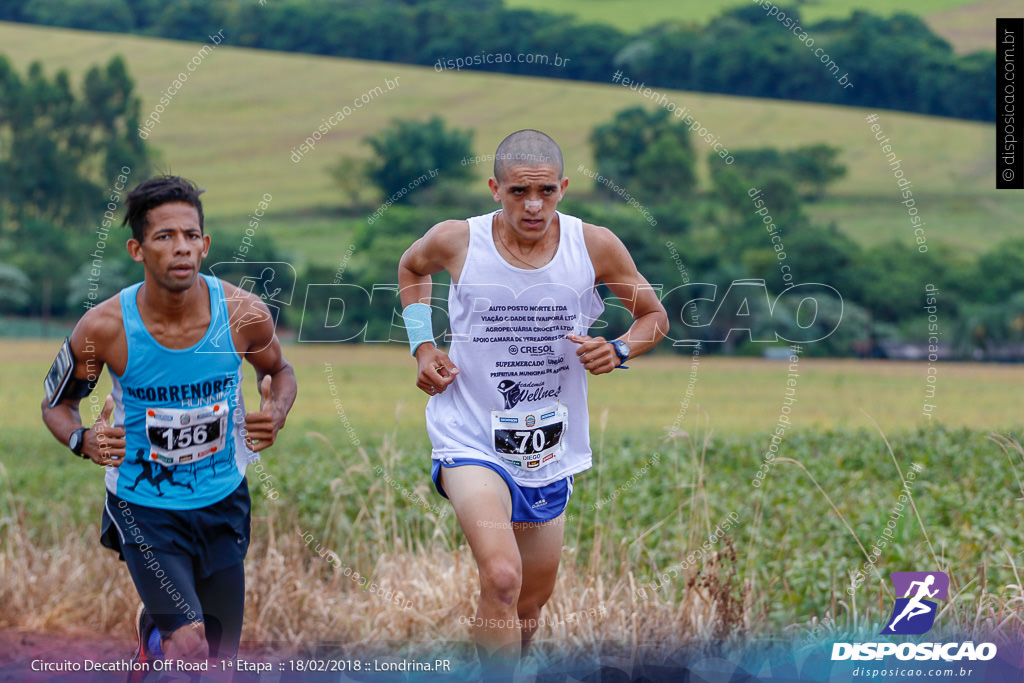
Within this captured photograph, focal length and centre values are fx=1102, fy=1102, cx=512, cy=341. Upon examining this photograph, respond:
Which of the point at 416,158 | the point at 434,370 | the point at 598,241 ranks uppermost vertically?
the point at 416,158

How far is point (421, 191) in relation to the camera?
27.3 m

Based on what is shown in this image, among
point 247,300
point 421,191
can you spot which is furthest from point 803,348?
point 247,300

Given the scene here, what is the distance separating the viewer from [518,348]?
4.32 metres

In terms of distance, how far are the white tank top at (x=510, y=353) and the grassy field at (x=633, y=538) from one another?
103cm

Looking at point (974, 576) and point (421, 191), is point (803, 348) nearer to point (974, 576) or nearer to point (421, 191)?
point (421, 191)

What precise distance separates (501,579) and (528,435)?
2.03ft

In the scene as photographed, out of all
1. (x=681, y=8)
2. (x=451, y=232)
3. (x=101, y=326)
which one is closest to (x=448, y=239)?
(x=451, y=232)

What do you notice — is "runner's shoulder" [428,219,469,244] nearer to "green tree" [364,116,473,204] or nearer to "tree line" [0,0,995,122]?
"green tree" [364,116,473,204]

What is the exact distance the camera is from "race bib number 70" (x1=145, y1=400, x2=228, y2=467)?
4137mm

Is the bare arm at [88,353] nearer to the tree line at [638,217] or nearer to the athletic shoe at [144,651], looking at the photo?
the athletic shoe at [144,651]

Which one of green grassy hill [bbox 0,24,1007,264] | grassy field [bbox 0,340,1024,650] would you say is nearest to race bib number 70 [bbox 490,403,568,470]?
grassy field [bbox 0,340,1024,650]

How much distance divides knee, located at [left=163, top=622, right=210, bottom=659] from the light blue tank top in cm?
46

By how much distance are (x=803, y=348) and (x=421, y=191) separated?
A: 10176 mm

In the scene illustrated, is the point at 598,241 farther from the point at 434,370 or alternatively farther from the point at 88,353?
the point at 88,353
